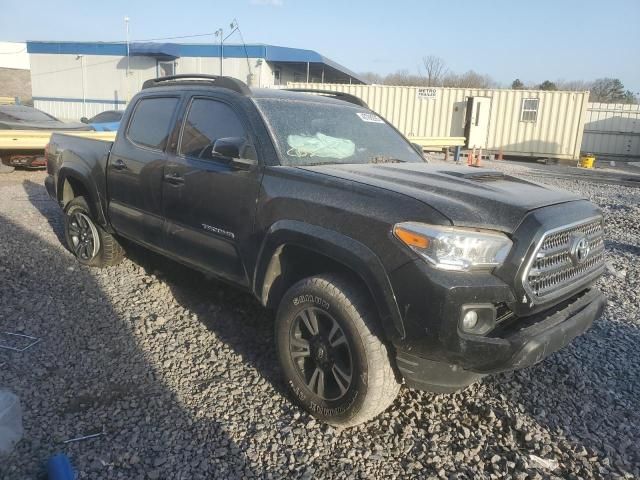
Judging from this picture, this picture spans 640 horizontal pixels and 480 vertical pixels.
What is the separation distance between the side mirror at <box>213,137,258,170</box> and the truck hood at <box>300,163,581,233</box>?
40 centimetres

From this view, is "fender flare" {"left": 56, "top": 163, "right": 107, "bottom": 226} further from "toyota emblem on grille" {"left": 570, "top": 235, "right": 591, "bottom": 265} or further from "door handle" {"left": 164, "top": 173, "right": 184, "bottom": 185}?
"toyota emblem on grille" {"left": 570, "top": 235, "right": 591, "bottom": 265}

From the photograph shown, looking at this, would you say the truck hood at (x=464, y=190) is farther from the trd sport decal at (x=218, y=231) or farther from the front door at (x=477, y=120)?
the front door at (x=477, y=120)

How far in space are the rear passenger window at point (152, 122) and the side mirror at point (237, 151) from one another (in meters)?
1.02

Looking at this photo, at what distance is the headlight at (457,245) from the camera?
2373 millimetres

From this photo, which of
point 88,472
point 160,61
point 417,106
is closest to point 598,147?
point 417,106

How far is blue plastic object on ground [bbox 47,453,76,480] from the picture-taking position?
2.31m

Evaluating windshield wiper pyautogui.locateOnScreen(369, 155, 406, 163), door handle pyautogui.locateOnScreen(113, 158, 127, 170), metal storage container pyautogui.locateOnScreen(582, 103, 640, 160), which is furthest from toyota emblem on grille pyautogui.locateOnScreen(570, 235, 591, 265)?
metal storage container pyautogui.locateOnScreen(582, 103, 640, 160)

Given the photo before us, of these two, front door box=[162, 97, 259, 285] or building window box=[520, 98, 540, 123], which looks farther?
building window box=[520, 98, 540, 123]

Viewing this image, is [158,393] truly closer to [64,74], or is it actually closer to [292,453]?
[292,453]

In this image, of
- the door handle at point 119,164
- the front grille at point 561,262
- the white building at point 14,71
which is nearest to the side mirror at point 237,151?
the door handle at point 119,164

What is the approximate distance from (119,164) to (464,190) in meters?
3.17

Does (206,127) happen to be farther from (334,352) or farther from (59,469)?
(59,469)

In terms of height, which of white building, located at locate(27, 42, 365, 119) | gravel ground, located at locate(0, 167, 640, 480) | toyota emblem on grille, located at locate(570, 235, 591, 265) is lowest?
gravel ground, located at locate(0, 167, 640, 480)

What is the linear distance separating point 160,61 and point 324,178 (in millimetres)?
28505
